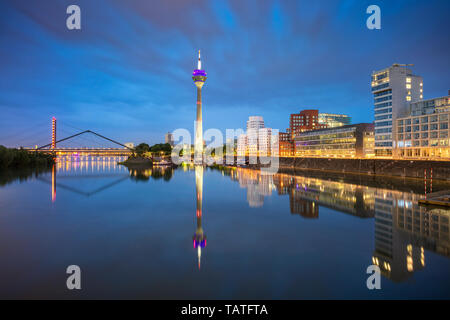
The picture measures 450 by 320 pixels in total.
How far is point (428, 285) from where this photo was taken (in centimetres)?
1019

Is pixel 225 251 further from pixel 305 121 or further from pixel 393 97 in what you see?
pixel 305 121

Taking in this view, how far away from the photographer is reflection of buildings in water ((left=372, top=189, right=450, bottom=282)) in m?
12.2

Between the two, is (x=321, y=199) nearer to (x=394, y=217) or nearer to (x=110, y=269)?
(x=394, y=217)

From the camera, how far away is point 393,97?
78.0 meters

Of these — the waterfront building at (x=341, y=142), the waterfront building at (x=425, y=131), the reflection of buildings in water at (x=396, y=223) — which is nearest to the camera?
the reflection of buildings in water at (x=396, y=223)

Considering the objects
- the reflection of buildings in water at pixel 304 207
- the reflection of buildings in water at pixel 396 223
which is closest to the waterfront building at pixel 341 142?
the reflection of buildings in water at pixel 396 223

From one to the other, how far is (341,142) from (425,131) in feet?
117

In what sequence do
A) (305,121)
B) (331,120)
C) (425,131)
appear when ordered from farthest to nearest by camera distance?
(331,120) → (305,121) → (425,131)

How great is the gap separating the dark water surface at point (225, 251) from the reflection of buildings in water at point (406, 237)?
0.06 metres

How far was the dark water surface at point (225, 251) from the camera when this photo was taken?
388 inches

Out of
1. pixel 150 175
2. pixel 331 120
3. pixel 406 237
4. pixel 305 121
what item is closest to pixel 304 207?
pixel 406 237

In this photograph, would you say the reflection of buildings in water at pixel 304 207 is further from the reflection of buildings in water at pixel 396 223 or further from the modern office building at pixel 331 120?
the modern office building at pixel 331 120

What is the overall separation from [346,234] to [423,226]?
5.89 metres
